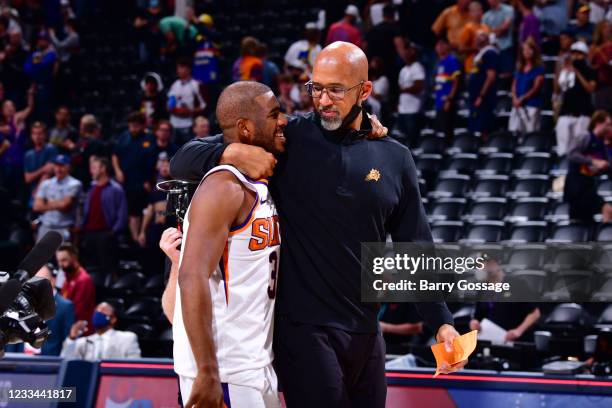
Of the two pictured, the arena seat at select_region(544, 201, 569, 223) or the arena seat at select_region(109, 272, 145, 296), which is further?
the arena seat at select_region(109, 272, 145, 296)

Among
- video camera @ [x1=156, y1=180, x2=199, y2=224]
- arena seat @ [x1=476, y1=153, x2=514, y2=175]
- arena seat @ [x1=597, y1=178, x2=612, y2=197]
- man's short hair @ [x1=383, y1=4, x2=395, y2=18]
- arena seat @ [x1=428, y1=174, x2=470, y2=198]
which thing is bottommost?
arena seat @ [x1=428, y1=174, x2=470, y2=198]

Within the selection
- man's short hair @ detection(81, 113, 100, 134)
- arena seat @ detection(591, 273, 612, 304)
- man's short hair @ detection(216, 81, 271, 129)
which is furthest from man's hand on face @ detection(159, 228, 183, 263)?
man's short hair @ detection(81, 113, 100, 134)

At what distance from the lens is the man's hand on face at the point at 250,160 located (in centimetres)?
360

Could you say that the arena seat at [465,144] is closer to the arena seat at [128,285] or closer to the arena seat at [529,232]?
the arena seat at [529,232]

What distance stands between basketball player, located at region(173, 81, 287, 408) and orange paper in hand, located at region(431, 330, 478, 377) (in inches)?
25.7

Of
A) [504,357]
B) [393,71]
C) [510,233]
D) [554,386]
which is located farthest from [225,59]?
[554,386]

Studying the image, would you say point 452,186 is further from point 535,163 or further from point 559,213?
point 559,213

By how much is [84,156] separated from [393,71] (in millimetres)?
4254

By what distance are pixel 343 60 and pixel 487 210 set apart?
8131 mm

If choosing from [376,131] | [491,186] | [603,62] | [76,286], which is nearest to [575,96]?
[603,62]

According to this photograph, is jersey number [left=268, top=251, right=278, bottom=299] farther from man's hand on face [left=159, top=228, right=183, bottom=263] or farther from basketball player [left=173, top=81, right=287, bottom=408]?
man's hand on face [left=159, top=228, right=183, bottom=263]

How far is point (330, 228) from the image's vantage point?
3.80 metres

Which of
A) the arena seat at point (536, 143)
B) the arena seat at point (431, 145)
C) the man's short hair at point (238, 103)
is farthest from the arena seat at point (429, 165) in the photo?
the man's short hair at point (238, 103)

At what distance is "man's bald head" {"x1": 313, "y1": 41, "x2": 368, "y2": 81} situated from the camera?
3.86 meters
